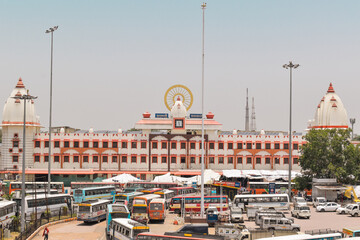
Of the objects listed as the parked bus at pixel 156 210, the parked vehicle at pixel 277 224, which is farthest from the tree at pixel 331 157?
the parked vehicle at pixel 277 224

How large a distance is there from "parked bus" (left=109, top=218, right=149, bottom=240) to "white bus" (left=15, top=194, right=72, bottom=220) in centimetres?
1120

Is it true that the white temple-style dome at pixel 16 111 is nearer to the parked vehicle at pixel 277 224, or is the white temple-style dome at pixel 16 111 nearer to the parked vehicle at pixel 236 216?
the parked vehicle at pixel 236 216

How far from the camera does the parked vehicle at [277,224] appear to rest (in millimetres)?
36031

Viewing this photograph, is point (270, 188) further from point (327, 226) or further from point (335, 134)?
point (327, 226)

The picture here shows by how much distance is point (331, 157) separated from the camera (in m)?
60.5

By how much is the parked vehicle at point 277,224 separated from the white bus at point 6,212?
18.7m

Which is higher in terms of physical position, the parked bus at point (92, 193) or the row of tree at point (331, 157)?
the row of tree at point (331, 157)

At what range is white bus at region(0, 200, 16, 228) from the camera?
37222 mm

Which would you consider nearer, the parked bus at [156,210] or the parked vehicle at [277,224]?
the parked vehicle at [277,224]

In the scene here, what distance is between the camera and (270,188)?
199 ft

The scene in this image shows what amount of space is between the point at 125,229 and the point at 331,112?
5595 cm

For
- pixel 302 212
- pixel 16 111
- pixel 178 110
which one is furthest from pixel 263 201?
pixel 16 111

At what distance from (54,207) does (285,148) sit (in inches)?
1806

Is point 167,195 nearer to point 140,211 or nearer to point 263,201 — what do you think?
point 263,201
